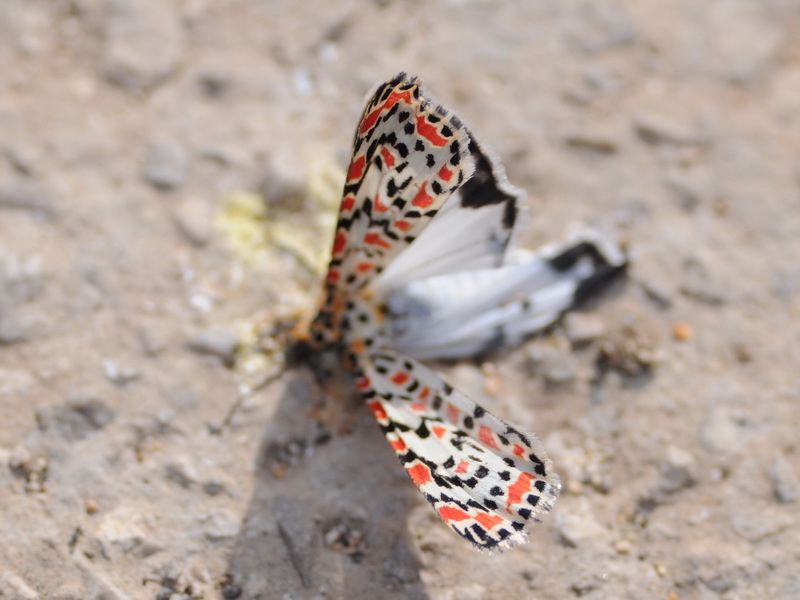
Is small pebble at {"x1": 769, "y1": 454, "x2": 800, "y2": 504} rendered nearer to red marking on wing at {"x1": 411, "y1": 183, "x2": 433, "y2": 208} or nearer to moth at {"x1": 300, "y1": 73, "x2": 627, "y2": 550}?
moth at {"x1": 300, "y1": 73, "x2": 627, "y2": 550}

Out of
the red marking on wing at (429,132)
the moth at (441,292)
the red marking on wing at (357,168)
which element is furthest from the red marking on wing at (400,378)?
the red marking on wing at (429,132)

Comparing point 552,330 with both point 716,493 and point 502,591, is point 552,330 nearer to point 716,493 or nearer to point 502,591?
point 716,493

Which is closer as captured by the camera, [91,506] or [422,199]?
[422,199]

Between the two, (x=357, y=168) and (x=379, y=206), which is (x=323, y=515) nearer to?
(x=379, y=206)


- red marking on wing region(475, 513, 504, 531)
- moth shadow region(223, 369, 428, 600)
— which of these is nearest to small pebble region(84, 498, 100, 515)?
moth shadow region(223, 369, 428, 600)

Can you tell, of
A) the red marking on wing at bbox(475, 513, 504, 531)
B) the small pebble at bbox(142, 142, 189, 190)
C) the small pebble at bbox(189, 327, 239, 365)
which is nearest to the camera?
the red marking on wing at bbox(475, 513, 504, 531)

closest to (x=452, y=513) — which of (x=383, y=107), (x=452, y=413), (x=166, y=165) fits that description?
(x=452, y=413)
